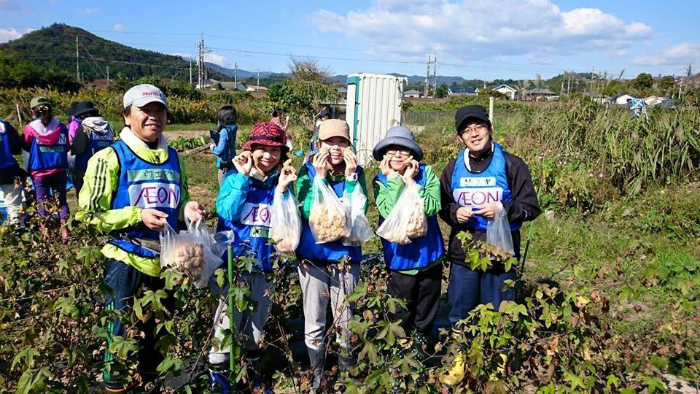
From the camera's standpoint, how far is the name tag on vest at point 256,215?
274cm

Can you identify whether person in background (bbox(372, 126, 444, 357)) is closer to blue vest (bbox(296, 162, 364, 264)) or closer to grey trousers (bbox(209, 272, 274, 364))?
blue vest (bbox(296, 162, 364, 264))

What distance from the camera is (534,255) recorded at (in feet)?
19.2

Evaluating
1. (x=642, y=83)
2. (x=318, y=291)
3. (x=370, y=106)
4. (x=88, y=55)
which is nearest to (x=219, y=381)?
(x=318, y=291)

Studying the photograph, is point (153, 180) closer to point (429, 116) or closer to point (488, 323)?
point (488, 323)

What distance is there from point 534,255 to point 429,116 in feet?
36.6

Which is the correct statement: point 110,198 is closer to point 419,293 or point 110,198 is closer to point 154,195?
point 154,195

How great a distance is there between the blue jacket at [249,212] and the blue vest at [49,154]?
168 inches

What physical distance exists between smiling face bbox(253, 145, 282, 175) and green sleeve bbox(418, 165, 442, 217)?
860 millimetres

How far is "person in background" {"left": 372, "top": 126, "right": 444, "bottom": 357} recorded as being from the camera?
290 cm

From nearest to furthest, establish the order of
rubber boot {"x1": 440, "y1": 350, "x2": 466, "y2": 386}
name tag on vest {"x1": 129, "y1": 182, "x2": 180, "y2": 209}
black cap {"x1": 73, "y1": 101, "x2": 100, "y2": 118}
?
rubber boot {"x1": 440, "y1": 350, "x2": 466, "y2": 386}, name tag on vest {"x1": 129, "y1": 182, "x2": 180, "y2": 209}, black cap {"x1": 73, "y1": 101, "x2": 100, "y2": 118}

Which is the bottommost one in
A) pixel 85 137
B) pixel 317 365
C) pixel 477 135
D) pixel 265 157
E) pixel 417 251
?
pixel 317 365

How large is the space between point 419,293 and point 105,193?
1.88 metres

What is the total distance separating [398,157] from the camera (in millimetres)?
2957

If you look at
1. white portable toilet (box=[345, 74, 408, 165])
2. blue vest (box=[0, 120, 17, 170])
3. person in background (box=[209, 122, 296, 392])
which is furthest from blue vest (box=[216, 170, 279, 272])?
white portable toilet (box=[345, 74, 408, 165])
